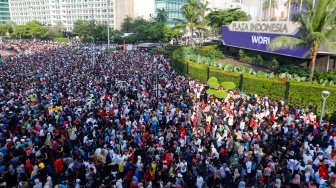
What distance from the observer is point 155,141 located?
12.1m

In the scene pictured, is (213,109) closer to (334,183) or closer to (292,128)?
(292,128)

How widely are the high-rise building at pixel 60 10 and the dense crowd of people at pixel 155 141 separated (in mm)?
71787

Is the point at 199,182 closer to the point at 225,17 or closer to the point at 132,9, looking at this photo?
the point at 225,17

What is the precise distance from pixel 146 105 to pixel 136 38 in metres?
44.5

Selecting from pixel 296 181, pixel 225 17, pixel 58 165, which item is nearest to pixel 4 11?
pixel 225 17

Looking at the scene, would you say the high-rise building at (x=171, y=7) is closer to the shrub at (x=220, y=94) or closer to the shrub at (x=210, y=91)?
the shrub at (x=210, y=91)

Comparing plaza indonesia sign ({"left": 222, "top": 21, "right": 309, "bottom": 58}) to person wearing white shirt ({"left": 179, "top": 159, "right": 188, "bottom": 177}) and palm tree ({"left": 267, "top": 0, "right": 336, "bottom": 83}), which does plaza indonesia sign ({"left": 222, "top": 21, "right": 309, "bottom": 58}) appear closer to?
palm tree ({"left": 267, "top": 0, "right": 336, "bottom": 83})

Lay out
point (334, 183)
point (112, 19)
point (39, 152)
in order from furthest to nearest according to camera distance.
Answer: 1. point (112, 19)
2. point (39, 152)
3. point (334, 183)

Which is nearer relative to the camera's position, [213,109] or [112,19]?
[213,109]

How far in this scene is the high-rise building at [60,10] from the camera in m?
92.4

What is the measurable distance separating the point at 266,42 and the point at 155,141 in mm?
18986

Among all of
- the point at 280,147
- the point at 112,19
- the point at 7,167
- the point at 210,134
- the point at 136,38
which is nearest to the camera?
the point at 7,167

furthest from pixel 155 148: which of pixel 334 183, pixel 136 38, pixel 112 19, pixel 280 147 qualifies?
pixel 112 19

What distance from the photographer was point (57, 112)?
15367 millimetres
